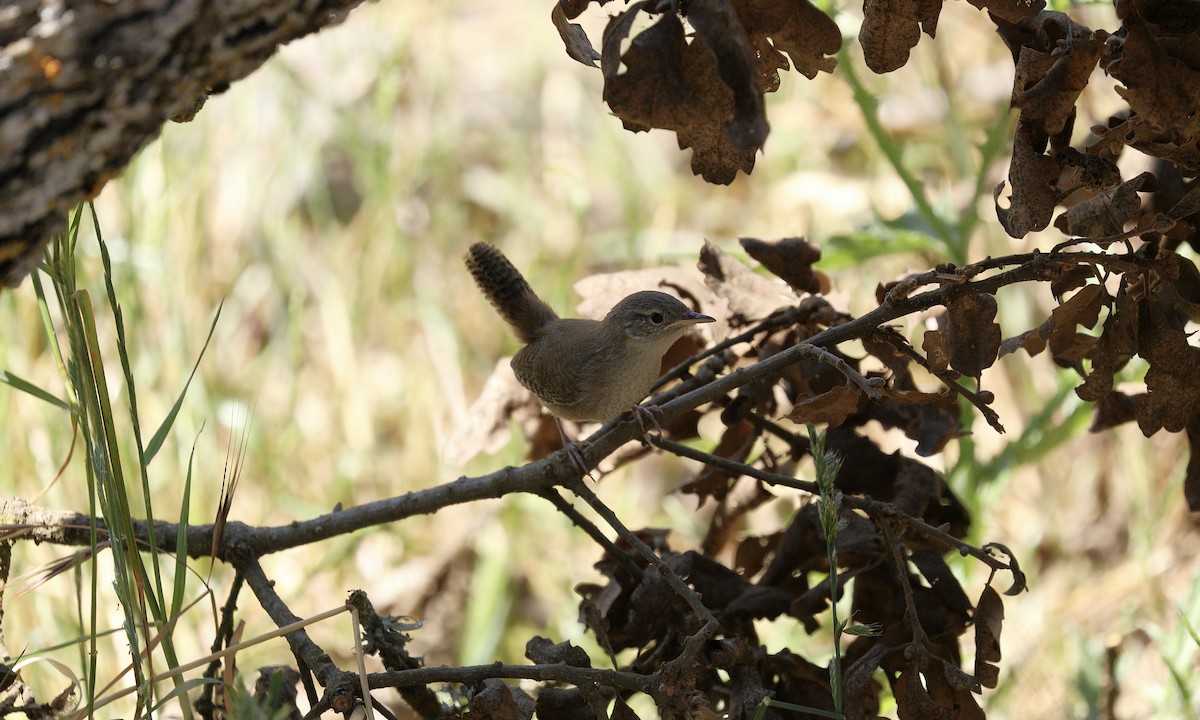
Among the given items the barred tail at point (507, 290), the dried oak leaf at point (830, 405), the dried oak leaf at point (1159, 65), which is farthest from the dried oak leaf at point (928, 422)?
the barred tail at point (507, 290)

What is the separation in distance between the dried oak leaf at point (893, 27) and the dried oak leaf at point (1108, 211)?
416 millimetres

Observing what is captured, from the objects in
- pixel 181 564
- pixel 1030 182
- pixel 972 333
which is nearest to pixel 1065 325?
pixel 972 333

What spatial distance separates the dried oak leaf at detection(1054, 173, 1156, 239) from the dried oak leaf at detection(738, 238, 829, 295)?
0.69 meters

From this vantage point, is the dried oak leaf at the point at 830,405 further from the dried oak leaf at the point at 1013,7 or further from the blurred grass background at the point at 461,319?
the blurred grass background at the point at 461,319

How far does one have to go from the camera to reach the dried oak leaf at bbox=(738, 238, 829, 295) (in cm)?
253

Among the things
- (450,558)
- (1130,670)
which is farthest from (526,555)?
(1130,670)

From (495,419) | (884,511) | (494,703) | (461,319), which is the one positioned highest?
(461,319)

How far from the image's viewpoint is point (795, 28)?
175 centimetres

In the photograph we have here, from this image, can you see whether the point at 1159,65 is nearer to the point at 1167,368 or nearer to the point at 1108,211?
the point at 1108,211

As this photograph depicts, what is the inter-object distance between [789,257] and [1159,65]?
98cm

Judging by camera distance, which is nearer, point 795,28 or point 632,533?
point 795,28

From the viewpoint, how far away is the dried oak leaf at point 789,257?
8.31 feet

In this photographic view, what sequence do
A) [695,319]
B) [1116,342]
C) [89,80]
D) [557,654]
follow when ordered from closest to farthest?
[89,80] < [1116,342] < [557,654] < [695,319]

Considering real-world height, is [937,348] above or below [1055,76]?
→ below
